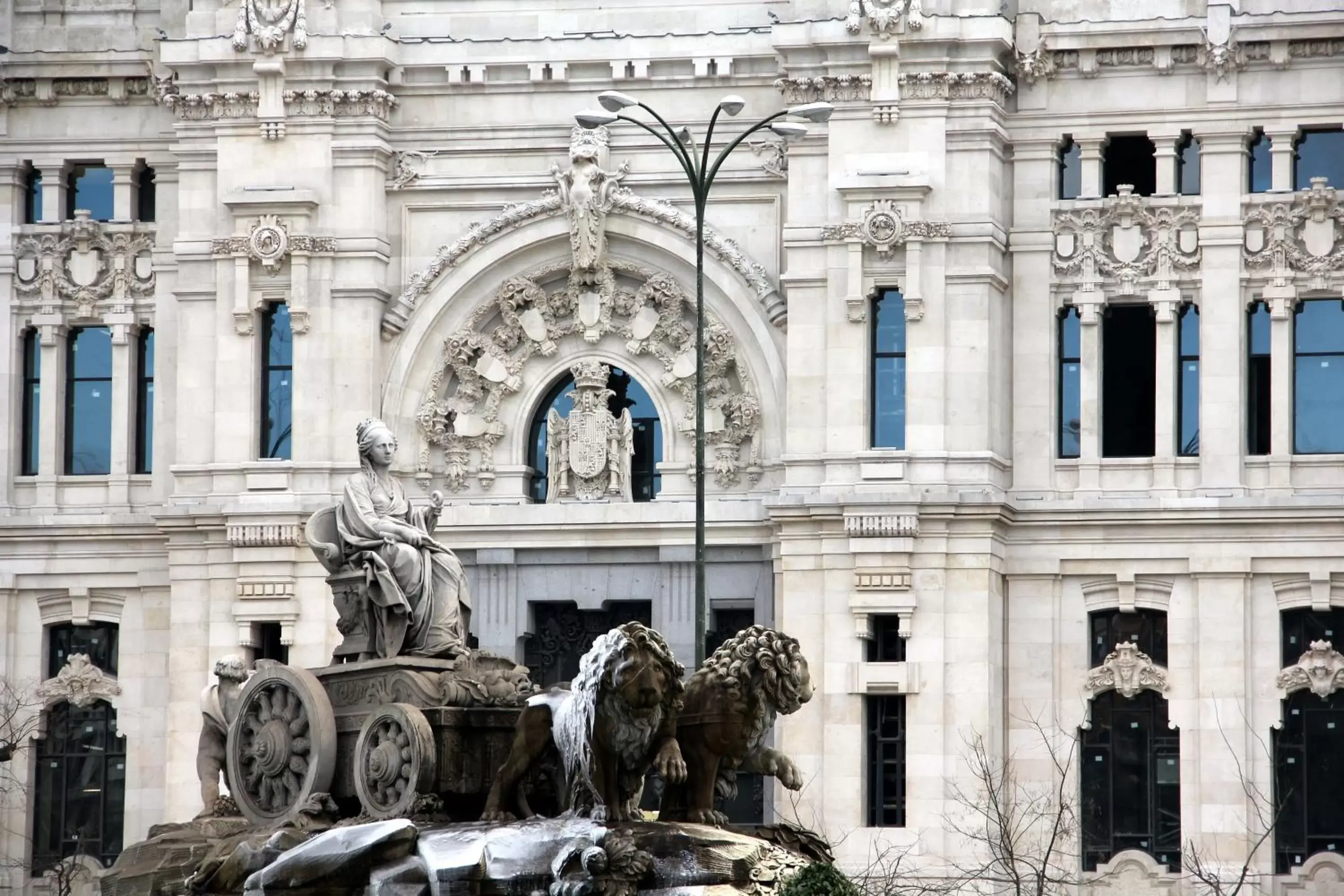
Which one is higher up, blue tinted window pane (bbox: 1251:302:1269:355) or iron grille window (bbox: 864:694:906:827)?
blue tinted window pane (bbox: 1251:302:1269:355)

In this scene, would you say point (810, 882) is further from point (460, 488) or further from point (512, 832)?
point (460, 488)

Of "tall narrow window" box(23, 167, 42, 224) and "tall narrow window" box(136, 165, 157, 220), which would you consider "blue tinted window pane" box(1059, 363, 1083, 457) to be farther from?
"tall narrow window" box(23, 167, 42, 224)

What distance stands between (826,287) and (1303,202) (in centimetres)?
816

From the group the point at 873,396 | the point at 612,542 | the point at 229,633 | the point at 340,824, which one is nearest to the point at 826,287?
the point at 873,396

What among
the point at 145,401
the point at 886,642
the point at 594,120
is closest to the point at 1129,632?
the point at 886,642

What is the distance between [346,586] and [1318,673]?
83.7 feet

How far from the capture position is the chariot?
32.8m

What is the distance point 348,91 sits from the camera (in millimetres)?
58281

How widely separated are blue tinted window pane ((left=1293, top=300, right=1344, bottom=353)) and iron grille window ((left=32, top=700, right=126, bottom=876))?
22.0m

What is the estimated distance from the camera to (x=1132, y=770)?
185ft

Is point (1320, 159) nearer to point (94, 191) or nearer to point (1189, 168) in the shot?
point (1189, 168)

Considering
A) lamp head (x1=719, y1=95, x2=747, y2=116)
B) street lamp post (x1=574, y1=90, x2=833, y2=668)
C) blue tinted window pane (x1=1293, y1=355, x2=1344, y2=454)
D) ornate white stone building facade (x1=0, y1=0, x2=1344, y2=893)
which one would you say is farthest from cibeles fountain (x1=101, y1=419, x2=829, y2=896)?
blue tinted window pane (x1=1293, y1=355, x2=1344, y2=454)

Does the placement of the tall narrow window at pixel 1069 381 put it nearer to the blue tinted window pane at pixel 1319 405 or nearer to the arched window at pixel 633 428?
the blue tinted window pane at pixel 1319 405

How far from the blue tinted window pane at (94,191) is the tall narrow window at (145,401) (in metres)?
2.50
